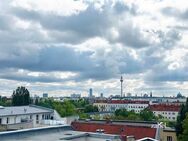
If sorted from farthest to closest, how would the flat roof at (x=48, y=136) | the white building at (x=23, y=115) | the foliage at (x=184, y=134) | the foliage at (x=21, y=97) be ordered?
the foliage at (x=21, y=97), the white building at (x=23, y=115), the foliage at (x=184, y=134), the flat roof at (x=48, y=136)

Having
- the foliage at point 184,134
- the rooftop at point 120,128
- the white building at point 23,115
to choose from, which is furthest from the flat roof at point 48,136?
the white building at point 23,115

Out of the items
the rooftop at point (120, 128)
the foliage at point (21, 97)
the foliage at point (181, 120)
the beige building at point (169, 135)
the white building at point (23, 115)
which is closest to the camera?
the rooftop at point (120, 128)

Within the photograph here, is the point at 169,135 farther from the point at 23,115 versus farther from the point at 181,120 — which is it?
the point at 23,115

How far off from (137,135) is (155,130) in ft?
7.94

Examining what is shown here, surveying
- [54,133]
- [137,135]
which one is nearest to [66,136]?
[54,133]

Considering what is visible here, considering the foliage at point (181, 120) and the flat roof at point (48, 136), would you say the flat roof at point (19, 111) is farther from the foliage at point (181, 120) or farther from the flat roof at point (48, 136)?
the foliage at point (181, 120)

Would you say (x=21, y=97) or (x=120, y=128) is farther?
(x=21, y=97)

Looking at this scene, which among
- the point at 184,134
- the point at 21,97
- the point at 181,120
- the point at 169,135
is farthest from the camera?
the point at 21,97

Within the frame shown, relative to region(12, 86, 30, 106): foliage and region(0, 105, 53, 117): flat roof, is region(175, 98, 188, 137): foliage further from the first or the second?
region(12, 86, 30, 106): foliage

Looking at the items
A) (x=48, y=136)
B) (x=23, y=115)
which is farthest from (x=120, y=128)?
(x=23, y=115)

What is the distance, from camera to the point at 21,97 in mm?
126688

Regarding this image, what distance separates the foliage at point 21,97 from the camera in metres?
123

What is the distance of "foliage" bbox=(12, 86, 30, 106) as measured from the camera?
123356 mm

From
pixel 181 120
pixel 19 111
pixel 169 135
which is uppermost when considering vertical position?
pixel 19 111
